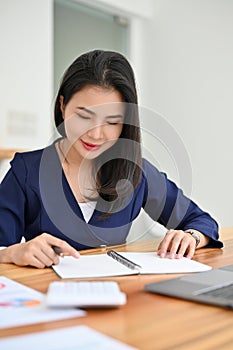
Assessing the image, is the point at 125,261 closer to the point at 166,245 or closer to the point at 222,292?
the point at 166,245

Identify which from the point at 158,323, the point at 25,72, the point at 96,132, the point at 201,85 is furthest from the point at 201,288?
the point at 201,85

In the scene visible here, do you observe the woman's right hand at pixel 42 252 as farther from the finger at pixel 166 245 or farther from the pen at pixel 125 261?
the finger at pixel 166 245

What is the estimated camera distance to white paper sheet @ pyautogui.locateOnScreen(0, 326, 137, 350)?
22.2 inches

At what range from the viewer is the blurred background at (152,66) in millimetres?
3229

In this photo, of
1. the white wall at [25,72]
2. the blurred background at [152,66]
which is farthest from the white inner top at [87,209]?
the white wall at [25,72]

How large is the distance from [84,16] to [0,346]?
3.68m

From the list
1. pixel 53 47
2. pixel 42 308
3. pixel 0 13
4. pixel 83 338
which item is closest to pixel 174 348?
pixel 83 338

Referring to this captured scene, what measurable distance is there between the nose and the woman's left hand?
1.16 ft

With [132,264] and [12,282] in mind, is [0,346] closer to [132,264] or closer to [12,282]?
[12,282]

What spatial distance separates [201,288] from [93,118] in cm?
68

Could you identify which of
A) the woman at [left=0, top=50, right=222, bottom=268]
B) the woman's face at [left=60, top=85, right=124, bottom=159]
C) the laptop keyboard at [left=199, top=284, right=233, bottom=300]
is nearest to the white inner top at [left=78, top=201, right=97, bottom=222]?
the woman at [left=0, top=50, right=222, bottom=268]

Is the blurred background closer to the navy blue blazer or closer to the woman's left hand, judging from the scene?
the navy blue blazer

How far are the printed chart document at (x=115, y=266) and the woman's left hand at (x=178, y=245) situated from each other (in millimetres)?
27

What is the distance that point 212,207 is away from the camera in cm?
390
